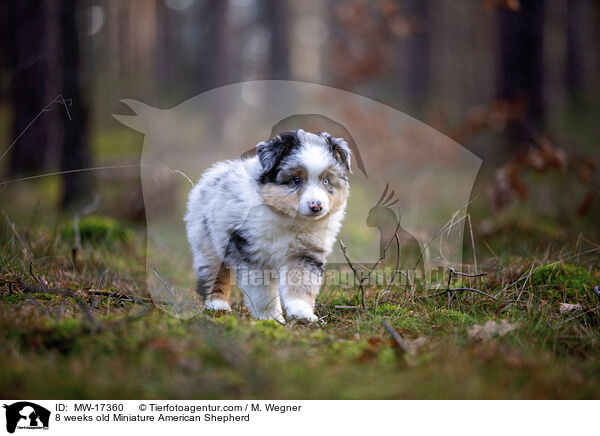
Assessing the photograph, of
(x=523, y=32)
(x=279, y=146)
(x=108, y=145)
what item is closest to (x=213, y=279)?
(x=279, y=146)

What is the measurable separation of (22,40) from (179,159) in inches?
145

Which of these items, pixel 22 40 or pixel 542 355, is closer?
pixel 542 355

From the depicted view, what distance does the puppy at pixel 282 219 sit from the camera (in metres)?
3.64

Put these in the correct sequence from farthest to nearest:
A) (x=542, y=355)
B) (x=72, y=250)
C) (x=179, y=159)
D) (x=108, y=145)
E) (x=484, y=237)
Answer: (x=108, y=145)
(x=484, y=237)
(x=179, y=159)
(x=72, y=250)
(x=542, y=355)

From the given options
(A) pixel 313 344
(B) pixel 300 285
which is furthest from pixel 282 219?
(A) pixel 313 344

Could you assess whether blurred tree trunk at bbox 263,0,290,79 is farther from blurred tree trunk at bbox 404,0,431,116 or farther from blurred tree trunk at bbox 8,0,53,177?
blurred tree trunk at bbox 8,0,53,177

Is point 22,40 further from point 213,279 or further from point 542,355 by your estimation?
point 542,355

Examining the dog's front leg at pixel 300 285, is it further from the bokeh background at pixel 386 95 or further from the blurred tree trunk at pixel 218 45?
the blurred tree trunk at pixel 218 45

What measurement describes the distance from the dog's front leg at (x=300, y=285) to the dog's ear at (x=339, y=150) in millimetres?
793

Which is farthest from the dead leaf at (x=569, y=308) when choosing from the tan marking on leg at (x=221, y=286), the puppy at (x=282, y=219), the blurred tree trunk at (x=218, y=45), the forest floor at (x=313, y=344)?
the blurred tree trunk at (x=218, y=45)

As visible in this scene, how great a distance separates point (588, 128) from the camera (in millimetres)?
14688

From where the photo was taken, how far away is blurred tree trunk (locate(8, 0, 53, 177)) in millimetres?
6952
